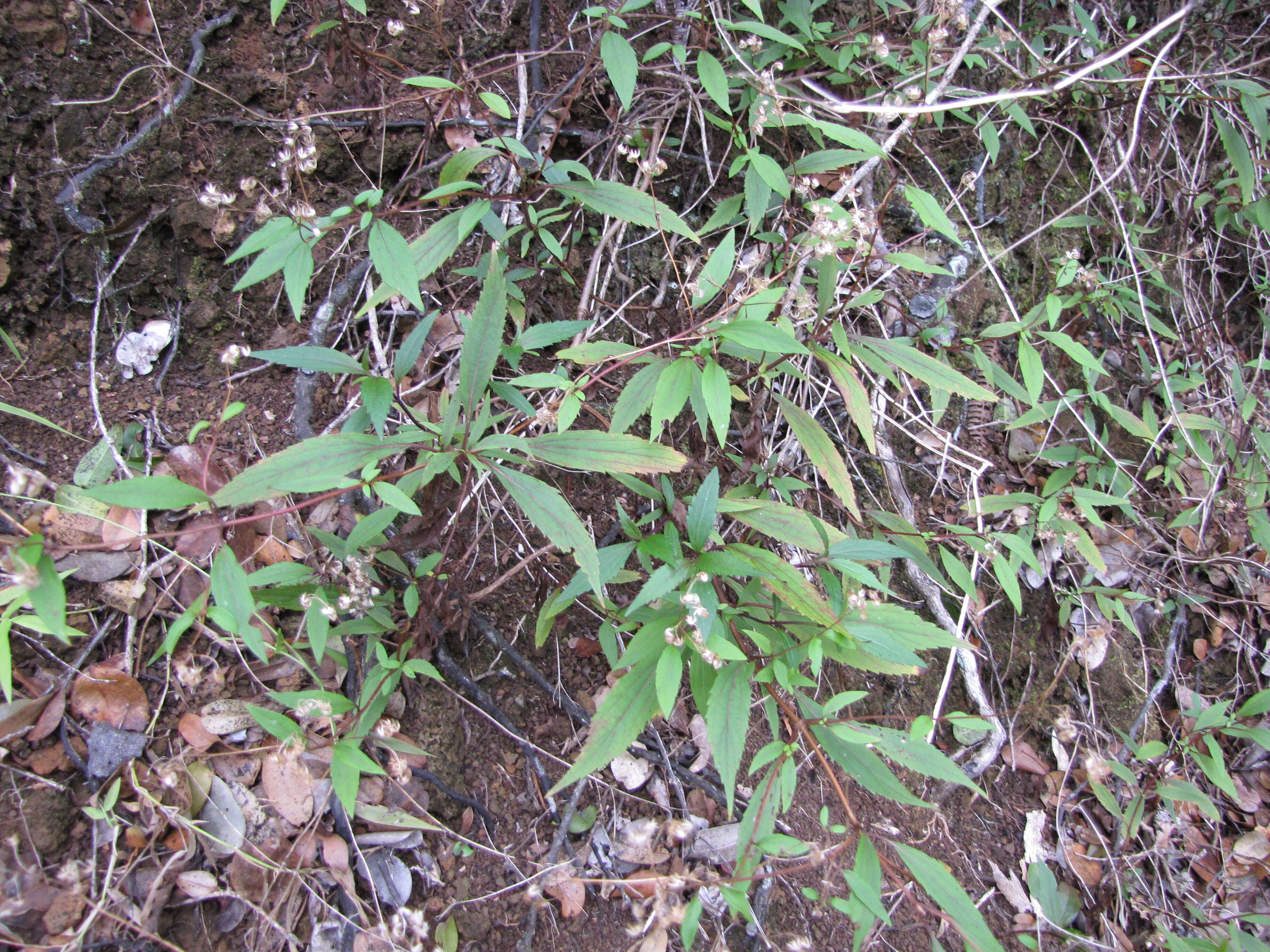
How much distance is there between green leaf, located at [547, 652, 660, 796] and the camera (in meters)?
1.37

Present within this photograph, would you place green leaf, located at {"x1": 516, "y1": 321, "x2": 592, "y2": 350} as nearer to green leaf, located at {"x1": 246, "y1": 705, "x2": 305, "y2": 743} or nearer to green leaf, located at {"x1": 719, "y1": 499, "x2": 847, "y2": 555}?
green leaf, located at {"x1": 719, "y1": 499, "x2": 847, "y2": 555}

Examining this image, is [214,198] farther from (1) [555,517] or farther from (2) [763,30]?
(2) [763,30]

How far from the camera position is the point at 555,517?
1330mm

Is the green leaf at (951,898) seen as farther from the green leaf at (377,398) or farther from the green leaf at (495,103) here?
the green leaf at (495,103)

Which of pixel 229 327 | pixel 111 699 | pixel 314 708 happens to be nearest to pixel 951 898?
pixel 314 708

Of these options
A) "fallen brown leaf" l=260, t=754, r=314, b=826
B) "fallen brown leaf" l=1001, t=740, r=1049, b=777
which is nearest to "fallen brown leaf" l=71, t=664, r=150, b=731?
"fallen brown leaf" l=260, t=754, r=314, b=826

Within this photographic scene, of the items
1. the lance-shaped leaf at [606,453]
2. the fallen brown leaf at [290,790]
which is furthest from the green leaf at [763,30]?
the fallen brown leaf at [290,790]

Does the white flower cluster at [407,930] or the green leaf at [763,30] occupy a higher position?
the green leaf at [763,30]

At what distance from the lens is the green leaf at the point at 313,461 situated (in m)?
1.20

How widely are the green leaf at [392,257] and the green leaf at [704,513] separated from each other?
2.44 ft

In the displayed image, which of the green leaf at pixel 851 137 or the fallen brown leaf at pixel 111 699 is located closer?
the fallen brown leaf at pixel 111 699

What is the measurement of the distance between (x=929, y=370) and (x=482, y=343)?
3.94ft

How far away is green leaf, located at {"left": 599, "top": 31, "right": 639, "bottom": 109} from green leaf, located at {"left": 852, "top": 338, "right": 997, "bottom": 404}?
0.91 metres

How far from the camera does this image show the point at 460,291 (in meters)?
2.23
